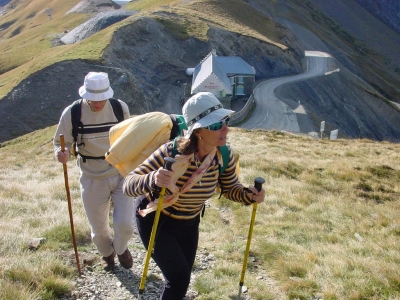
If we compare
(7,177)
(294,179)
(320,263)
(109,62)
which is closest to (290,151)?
(294,179)

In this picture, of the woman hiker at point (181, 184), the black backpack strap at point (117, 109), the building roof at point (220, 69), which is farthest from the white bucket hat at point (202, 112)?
the building roof at point (220, 69)

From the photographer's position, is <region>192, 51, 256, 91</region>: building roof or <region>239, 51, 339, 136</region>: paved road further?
<region>192, 51, 256, 91</region>: building roof

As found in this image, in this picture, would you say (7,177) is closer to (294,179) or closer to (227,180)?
(294,179)

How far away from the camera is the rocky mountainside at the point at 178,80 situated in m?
41.4

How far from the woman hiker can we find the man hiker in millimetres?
1386

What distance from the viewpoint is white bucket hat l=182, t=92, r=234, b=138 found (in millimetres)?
3514

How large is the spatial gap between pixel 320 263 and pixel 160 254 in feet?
9.18

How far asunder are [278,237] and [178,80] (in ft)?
160

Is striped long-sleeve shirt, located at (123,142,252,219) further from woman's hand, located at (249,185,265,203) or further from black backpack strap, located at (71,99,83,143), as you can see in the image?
black backpack strap, located at (71,99,83,143)

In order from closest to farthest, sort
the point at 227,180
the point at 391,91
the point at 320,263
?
the point at 227,180, the point at 320,263, the point at 391,91

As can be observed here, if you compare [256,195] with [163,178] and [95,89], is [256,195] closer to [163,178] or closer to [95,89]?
[163,178]

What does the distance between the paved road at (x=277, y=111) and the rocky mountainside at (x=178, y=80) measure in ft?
6.68

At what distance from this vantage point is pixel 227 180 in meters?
4.11

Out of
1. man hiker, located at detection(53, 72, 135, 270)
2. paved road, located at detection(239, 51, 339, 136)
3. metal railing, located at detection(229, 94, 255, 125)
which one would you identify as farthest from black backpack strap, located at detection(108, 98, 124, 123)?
metal railing, located at detection(229, 94, 255, 125)
